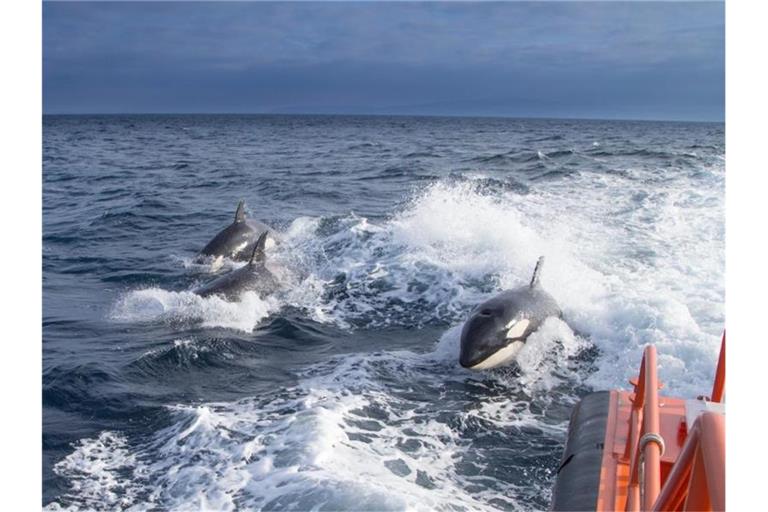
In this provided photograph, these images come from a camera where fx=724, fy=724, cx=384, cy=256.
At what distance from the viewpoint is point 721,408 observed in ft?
15.9

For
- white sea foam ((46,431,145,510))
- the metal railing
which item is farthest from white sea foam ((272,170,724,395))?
the metal railing

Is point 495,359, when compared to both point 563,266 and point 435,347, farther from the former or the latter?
point 563,266

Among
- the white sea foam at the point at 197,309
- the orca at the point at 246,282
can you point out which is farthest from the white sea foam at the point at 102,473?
the orca at the point at 246,282

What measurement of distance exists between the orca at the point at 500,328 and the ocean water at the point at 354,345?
222mm

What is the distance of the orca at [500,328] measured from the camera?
9.68 m

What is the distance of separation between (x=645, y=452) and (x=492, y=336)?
6.88 meters

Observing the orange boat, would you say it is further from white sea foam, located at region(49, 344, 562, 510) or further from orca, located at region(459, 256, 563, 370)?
orca, located at region(459, 256, 563, 370)

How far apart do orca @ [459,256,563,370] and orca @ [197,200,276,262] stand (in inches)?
255

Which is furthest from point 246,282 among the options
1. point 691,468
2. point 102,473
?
point 691,468

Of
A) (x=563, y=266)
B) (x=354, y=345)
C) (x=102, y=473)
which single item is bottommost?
(x=102, y=473)

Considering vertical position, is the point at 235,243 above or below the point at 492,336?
above

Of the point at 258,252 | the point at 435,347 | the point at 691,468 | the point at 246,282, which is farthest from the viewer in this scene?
the point at 258,252

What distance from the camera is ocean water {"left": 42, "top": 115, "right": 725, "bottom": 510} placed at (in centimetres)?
697

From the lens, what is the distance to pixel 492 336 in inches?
385
